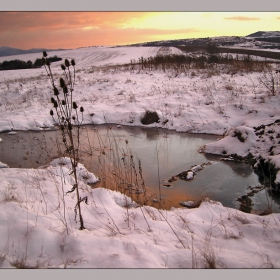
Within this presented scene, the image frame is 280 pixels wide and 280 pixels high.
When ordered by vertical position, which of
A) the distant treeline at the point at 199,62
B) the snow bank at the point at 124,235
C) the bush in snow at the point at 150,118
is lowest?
the snow bank at the point at 124,235

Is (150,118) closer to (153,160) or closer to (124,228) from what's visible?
(153,160)

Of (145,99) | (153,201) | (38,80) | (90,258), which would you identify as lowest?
(153,201)

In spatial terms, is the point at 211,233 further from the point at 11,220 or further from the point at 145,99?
the point at 145,99

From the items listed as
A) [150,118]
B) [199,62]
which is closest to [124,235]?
[150,118]

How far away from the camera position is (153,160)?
6.12 m

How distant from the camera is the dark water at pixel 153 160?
15.3 ft

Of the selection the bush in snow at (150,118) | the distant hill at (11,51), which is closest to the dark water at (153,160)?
the bush in snow at (150,118)

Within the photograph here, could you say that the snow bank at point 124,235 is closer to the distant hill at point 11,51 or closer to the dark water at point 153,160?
the dark water at point 153,160

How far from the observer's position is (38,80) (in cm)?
1538

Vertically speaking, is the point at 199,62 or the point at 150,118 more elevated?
the point at 199,62

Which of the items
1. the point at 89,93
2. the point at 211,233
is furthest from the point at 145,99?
the point at 211,233

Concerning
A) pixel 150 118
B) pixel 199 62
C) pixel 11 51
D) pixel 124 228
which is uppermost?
pixel 199 62

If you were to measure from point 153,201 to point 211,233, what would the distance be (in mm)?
1412

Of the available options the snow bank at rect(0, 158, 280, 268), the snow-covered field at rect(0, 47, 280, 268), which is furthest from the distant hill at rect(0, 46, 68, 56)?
the snow bank at rect(0, 158, 280, 268)
